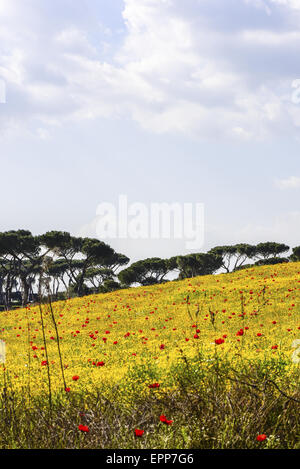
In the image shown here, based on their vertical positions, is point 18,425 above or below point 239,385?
below

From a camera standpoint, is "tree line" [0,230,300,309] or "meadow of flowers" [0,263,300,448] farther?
"tree line" [0,230,300,309]

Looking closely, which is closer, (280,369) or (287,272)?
(280,369)

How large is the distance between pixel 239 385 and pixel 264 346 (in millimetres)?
4871

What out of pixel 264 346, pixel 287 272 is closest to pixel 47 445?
pixel 264 346

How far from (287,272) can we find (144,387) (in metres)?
21.5

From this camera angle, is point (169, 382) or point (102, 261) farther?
point (102, 261)

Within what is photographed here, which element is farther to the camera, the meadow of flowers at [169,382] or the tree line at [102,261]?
the tree line at [102,261]

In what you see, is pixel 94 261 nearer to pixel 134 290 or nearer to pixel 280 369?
pixel 134 290

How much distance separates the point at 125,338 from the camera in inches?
549

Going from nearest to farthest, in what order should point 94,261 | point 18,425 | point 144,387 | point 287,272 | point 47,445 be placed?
point 47,445, point 18,425, point 144,387, point 287,272, point 94,261

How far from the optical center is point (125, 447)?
176 inches
